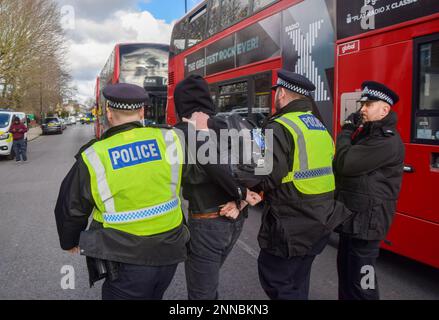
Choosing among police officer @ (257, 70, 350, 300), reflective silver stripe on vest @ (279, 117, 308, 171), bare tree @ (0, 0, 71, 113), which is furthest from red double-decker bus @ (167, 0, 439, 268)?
bare tree @ (0, 0, 71, 113)

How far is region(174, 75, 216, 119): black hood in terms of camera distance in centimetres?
248

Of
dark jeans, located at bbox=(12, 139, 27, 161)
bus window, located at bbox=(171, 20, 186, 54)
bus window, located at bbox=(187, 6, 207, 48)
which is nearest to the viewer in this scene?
bus window, located at bbox=(187, 6, 207, 48)

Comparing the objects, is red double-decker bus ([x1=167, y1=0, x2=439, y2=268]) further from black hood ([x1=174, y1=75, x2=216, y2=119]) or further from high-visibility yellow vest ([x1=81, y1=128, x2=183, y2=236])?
high-visibility yellow vest ([x1=81, y1=128, x2=183, y2=236])

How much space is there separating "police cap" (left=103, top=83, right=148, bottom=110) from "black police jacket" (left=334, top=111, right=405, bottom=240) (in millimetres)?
1461

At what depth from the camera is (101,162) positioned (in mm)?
1944

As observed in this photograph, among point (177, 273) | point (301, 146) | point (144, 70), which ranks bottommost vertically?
point (177, 273)

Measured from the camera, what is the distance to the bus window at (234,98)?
671 cm

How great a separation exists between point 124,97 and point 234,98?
5.17 m

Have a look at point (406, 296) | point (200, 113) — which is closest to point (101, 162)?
point (200, 113)

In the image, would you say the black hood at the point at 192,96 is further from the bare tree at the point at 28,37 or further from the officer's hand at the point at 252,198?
the bare tree at the point at 28,37

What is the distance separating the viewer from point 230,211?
2406 millimetres

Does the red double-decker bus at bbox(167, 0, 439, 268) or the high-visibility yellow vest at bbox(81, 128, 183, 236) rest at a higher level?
the red double-decker bus at bbox(167, 0, 439, 268)

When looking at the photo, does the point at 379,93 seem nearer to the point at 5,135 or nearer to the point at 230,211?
the point at 230,211

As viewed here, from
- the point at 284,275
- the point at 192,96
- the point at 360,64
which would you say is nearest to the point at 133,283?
the point at 284,275
